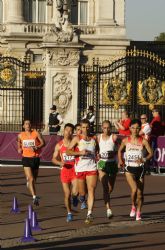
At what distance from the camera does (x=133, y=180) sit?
17922 millimetres

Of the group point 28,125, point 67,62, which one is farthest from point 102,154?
point 67,62

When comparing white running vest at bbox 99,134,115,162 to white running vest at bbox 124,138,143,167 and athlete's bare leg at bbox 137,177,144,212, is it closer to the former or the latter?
white running vest at bbox 124,138,143,167

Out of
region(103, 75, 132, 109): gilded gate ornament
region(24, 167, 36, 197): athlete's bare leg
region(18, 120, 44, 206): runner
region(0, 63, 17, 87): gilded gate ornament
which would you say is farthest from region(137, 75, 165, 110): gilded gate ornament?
region(24, 167, 36, 197): athlete's bare leg

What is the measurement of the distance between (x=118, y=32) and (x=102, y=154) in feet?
123

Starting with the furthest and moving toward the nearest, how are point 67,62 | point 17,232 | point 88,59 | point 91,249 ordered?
point 88,59, point 67,62, point 17,232, point 91,249

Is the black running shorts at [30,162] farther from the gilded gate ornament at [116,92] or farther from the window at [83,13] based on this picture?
the window at [83,13]

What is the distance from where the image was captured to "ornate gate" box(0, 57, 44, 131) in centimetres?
3453

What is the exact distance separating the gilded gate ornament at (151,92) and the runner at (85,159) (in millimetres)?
16545

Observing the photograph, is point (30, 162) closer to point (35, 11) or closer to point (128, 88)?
point (128, 88)

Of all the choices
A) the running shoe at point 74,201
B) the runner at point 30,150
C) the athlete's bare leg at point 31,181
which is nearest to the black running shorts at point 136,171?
the running shoe at point 74,201

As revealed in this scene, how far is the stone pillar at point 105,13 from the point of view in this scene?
55.6 m

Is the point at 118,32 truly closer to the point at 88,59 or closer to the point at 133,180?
the point at 88,59

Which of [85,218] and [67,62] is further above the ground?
[67,62]

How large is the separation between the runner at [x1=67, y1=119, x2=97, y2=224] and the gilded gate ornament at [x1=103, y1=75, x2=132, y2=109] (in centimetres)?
1667
